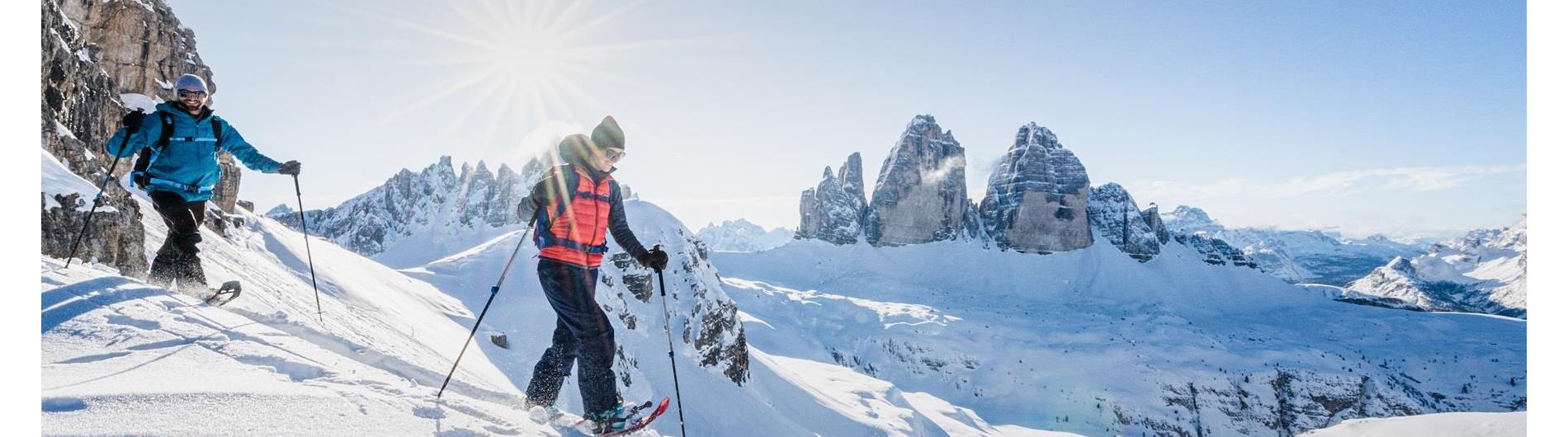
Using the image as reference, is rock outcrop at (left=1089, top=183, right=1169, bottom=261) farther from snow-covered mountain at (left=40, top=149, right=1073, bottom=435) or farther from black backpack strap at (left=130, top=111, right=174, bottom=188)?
black backpack strap at (left=130, top=111, right=174, bottom=188)

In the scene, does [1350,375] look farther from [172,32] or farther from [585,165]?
[172,32]

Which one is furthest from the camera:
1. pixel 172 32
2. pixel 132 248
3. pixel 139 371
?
pixel 172 32

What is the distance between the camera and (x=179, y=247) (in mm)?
6598

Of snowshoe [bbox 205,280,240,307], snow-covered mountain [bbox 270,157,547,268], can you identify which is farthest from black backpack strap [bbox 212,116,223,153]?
snow-covered mountain [bbox 270,157,547,268]

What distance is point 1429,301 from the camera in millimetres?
156375

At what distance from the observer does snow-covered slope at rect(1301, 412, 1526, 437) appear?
795 centimetres

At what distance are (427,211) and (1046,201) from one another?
366 ft

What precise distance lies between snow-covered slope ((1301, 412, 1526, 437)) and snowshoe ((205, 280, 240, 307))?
1416cm

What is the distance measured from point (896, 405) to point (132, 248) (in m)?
48.1

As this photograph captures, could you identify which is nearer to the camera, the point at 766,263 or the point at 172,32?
the point at 172,32

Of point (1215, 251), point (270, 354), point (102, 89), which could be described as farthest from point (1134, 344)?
point (102, 89)

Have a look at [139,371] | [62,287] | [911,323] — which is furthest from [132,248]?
[911,323]

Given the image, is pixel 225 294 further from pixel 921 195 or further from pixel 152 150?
pixel 921 195

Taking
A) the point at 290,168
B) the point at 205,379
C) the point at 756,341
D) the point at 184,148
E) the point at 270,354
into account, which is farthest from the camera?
the point at 756,341
